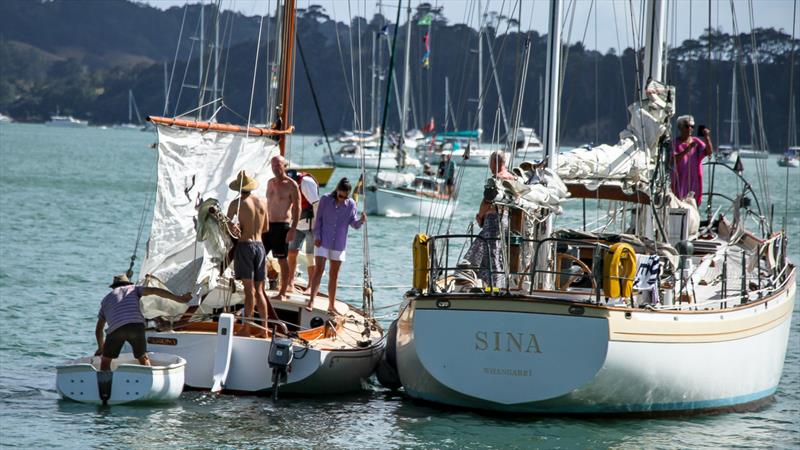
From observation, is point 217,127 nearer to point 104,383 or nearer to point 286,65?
point 286,65

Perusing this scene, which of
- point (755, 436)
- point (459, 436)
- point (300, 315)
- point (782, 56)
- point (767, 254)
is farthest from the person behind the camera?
point (782, 56)

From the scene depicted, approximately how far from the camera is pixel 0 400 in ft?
48.0

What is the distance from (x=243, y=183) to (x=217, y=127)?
3.69 feet

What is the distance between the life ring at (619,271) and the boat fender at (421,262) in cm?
208

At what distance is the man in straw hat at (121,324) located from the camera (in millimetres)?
13766

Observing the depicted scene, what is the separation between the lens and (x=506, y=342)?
13297 millimetres

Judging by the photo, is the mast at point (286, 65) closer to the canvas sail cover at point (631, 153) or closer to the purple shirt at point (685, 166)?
the canvas sail cover at point (631, 153)

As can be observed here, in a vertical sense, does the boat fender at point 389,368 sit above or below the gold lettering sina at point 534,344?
below

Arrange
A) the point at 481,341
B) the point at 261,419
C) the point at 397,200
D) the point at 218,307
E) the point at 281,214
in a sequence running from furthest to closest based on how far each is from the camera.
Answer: the point at 397,200, the point at 281,214, the point at 218,307, the point at 261,419, the point at 481,341

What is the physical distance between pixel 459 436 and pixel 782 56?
15667cm

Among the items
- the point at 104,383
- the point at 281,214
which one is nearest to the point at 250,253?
the point at 281,214

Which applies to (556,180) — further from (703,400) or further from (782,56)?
(782,56)

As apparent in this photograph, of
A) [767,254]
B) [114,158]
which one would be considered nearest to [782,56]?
[114,158]

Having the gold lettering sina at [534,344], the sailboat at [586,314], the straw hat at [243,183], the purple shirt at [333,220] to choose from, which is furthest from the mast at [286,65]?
the gold lettering sina at [534,344]
